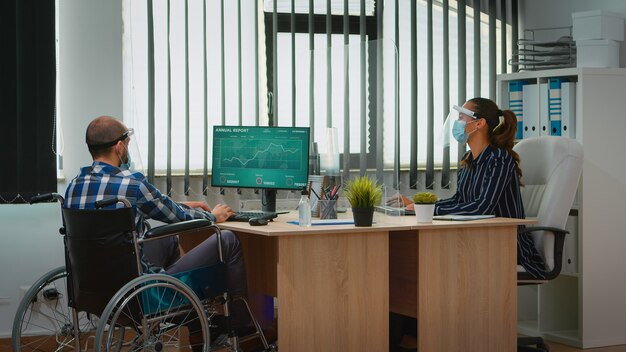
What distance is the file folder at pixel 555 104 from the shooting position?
4.50 m

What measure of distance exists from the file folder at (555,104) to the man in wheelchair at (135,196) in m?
1.89

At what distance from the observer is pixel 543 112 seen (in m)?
4.57

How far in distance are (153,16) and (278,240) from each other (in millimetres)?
1917

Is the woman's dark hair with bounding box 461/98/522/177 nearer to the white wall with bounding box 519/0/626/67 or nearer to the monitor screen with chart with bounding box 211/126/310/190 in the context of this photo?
the monitor screen with chart with bounding box 211/126/310/190

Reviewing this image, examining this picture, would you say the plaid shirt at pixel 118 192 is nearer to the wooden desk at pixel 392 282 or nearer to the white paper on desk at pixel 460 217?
the wooden desk at pixel 392 282

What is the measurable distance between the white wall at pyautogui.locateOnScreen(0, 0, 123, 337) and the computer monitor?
81cm

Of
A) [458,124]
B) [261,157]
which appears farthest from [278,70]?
[458,124]

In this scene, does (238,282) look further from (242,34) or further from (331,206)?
(242,34)

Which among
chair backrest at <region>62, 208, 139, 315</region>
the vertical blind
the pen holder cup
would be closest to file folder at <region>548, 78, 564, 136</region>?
the vertical blind

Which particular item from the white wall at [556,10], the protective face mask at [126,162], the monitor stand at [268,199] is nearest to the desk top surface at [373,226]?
the monitor stand at [268,199]

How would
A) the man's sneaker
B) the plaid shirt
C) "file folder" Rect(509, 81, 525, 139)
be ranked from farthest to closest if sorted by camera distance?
"file folder" Rect(509, 81, 525, 139)
the man's sneaker
the plaid shirt

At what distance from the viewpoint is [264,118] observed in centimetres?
489

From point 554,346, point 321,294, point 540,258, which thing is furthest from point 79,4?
point 554,346

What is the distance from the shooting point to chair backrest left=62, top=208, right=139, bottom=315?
3.02m
